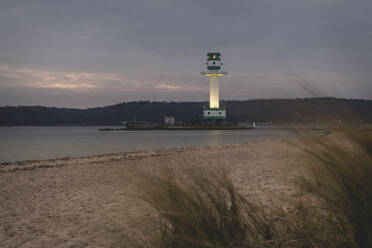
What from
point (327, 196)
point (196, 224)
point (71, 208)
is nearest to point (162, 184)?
point (196, 224)

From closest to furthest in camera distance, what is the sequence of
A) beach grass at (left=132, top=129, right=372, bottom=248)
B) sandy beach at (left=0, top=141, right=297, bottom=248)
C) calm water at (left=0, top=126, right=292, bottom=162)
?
1. beach grass at (left=132, top=129, right=372, bottom=248)
2. sandy beach at (left=0, top=141, right=297, bottom=248)
3. calm water at (left=0, top=126, right=292, bottom=162)

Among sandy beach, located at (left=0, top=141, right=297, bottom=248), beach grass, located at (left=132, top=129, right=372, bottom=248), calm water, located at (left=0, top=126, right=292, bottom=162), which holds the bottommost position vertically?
calm water, located at (left=0, top=126, right=292, bottom=162)

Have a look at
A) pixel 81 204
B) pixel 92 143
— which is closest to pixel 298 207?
pixel 81 204

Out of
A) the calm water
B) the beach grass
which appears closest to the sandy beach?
the beach grass

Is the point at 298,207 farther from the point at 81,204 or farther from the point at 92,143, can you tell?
the point at 92,143

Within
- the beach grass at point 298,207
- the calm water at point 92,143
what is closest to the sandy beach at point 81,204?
the beach grass at point 298,207

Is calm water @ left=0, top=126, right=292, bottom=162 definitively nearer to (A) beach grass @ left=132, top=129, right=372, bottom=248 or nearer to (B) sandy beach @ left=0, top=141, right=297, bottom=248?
(A) beach grass @ left=132, top=129, right=372, bottom=248

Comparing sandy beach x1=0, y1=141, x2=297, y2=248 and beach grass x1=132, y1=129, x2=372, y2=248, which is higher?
beach grass x1=132, y1=129, x2=372, y2=248

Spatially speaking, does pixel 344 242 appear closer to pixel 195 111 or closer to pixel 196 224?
pixel 196 224

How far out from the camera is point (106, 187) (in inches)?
288

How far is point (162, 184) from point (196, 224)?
0.63ft

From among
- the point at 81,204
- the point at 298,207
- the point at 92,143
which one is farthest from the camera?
the point at 92,143

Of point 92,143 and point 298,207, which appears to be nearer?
point 298,207

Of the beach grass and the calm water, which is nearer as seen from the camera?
the beach grass
